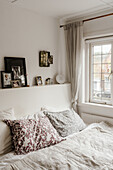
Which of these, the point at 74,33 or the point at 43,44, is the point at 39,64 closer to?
the point at 43,44

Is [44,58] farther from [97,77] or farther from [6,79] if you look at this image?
[97,77]

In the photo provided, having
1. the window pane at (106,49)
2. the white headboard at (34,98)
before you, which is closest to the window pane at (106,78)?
the window pane at (106,49)

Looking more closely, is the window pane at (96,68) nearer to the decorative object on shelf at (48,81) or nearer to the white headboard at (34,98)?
the white headboard at (34,98)

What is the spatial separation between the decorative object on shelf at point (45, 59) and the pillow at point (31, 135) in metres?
1.18

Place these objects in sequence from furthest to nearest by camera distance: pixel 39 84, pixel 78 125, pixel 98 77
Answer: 1. pixel 98 77
2. pixel 39 84
3. pixel 78 125

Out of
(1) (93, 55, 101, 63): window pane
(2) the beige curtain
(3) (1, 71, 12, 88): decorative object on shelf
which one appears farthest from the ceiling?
(3) (1, 71, 12, 88): decorative object on shelf

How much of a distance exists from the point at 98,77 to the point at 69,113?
3.22ft

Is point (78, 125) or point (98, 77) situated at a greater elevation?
point (98, 77)

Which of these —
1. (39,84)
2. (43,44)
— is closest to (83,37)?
(43,44)

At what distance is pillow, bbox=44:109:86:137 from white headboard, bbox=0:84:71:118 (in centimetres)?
31

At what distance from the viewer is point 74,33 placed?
10.9 feet

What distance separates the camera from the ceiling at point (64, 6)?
2676 millimetres

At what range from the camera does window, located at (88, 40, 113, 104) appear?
10.6ft

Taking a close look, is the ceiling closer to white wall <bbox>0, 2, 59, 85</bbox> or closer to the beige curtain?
white wall <bbox>0, 2, 59, 85</bbox>
